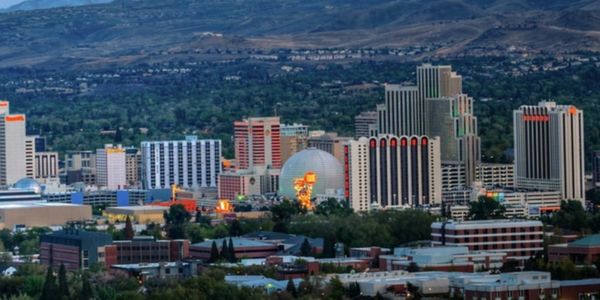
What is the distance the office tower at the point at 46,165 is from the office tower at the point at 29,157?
55 centimetres

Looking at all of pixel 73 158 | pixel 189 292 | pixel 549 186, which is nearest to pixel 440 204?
pixel 549 186

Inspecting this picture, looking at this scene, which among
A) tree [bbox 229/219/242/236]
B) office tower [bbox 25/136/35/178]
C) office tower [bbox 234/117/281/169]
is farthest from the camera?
office tower [bbox 25/136/35/178]

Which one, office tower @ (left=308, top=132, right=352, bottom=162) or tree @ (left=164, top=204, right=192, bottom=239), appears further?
office tower @ (left=308, top=132, right=352, bottom=162)

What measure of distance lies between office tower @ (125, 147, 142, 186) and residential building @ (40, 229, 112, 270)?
42.8 m

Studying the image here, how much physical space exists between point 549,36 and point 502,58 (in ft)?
28.4

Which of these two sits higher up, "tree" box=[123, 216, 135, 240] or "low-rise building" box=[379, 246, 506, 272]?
"tree" box=[123, 216, 135, 240]

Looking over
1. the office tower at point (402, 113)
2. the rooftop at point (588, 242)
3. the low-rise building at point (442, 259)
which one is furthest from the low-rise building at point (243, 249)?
the office tower at point (402, 113)

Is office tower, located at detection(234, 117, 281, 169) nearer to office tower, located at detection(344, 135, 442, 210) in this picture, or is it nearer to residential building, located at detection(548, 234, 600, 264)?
office tower, located at detection(344, 135, 442, 210)

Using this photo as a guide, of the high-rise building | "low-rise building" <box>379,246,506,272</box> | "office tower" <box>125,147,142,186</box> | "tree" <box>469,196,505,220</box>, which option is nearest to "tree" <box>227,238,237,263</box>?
"low-rise building" <box>379,246,506,272</box>

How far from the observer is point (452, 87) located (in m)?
132

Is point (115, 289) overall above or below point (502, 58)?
below

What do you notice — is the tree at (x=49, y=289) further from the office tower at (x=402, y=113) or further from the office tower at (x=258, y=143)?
the office tower at (x=258, y=143)

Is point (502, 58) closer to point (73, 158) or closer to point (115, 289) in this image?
point (73, 158)

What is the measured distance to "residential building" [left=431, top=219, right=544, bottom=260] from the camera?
85.8m
